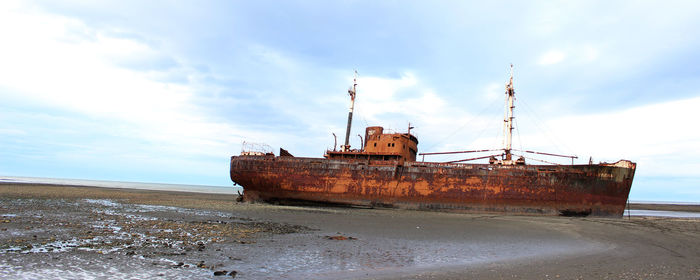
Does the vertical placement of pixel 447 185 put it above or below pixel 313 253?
above

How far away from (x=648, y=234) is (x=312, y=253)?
496 inches

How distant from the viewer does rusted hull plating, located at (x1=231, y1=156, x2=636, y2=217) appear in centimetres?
2105

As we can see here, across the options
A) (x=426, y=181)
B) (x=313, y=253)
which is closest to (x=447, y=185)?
(x=426, y=181)

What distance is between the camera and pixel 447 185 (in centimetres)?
2258

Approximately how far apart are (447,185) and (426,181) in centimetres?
134

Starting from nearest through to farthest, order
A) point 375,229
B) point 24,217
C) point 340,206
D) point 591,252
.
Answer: point 591,252
point 24,217
point 375,229
point 340,206

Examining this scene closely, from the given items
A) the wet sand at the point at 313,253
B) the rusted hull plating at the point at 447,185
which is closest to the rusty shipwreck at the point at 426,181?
the rusted hull plating at the point at 447,185

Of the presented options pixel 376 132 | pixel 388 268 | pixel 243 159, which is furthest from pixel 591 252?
pixel 243 159

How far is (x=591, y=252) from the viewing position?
28.1 ft

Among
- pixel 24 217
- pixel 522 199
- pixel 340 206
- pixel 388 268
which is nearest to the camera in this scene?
pixel 388 268

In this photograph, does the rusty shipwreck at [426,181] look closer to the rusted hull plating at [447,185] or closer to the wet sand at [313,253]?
the rusted hull plating at [447,185]

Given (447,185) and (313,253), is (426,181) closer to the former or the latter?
(447,185)

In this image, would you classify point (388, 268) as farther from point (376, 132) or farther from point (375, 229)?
point (376, 132)

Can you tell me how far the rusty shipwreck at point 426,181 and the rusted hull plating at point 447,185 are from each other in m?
0.05
